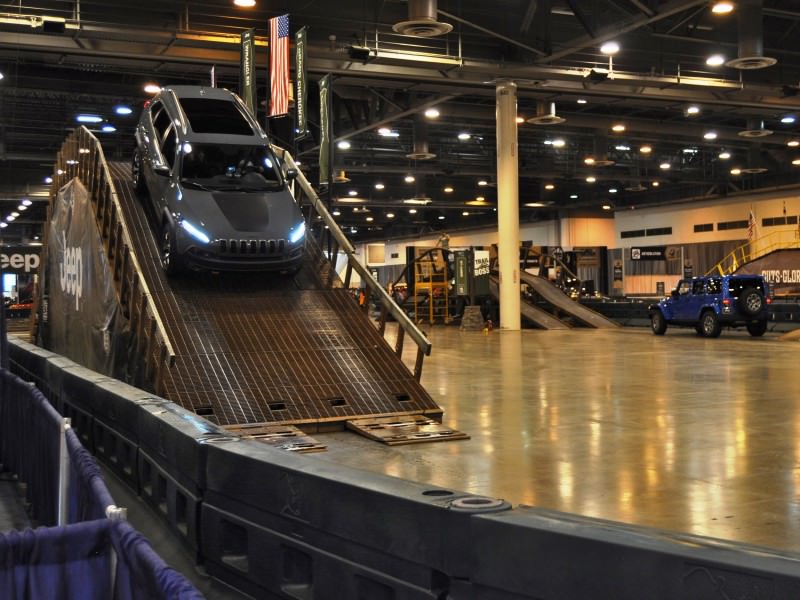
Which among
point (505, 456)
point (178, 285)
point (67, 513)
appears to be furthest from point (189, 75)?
point (67, 513)

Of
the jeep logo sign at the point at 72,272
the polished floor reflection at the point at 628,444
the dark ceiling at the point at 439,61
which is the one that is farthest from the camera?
the dark ceiling at the point at 439,61

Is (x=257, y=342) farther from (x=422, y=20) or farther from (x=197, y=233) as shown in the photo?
(x=422, y=20)

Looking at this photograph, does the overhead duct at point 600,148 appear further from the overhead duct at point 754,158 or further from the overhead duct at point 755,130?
→ the overhead duct at point 754,158

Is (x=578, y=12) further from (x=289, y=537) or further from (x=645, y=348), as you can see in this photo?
(x=289, y=537)

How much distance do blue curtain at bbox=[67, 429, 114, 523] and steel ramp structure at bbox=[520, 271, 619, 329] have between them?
2972 cm

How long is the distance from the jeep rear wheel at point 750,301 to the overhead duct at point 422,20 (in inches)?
471

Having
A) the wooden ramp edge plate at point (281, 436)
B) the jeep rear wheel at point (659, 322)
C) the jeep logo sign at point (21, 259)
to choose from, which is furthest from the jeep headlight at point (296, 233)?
the jeep logo sign at point (21, 259)

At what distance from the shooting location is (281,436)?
9.61 meters

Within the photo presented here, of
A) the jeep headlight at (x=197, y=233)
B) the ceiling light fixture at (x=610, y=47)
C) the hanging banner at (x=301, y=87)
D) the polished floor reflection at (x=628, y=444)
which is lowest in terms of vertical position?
the polished floor reflection at (x=628, y=444)

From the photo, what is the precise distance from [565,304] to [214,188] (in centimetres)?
2470

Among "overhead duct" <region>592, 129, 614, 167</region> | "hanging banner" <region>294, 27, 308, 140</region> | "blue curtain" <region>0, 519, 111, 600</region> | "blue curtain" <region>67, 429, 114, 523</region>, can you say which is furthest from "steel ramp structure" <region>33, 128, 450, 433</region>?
"overhead duct" <region>592, 129, 614, 167</region>

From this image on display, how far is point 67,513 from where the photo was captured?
5.00 m

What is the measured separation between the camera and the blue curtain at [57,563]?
329cm

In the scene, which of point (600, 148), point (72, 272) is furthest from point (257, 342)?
point (600, 148)
